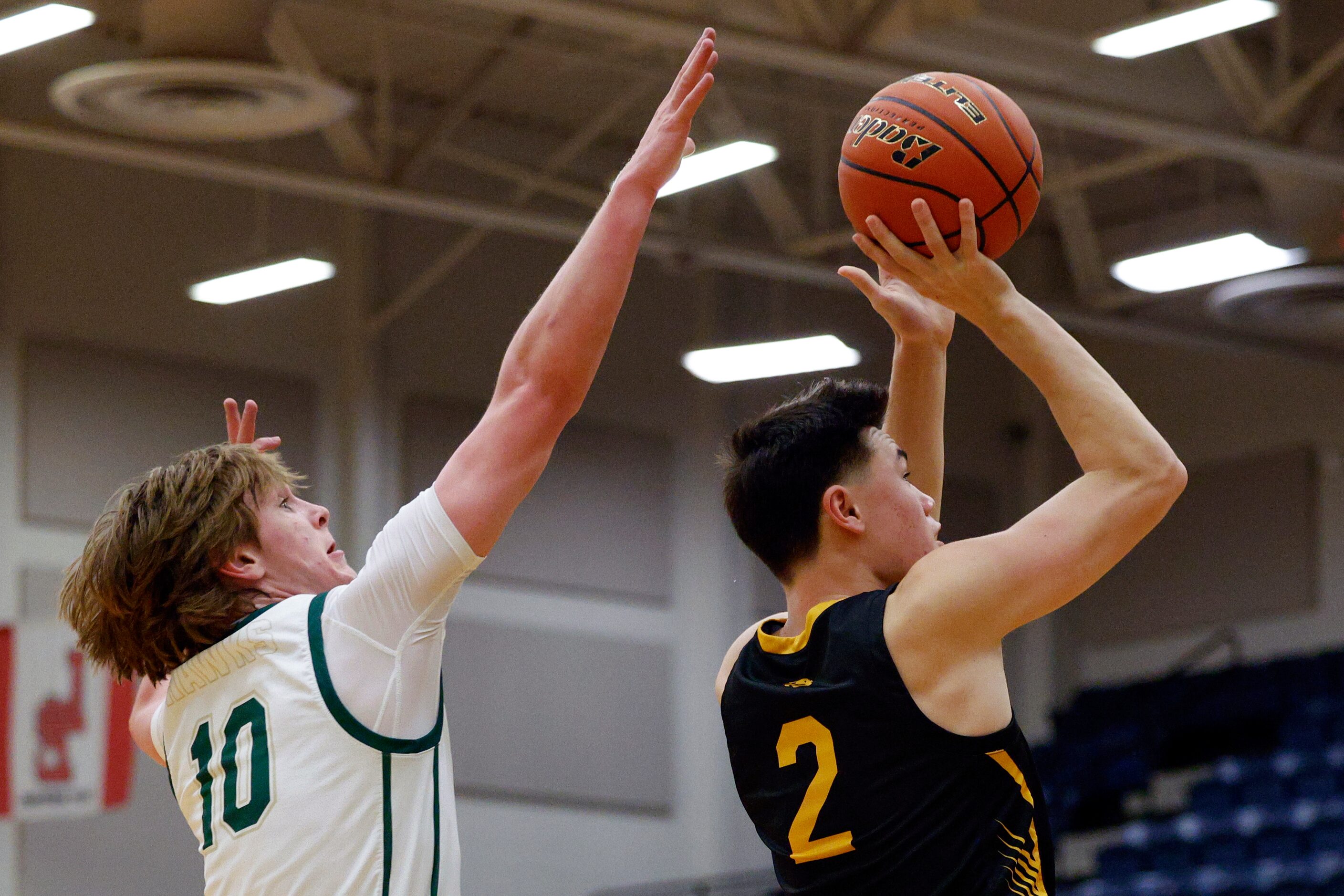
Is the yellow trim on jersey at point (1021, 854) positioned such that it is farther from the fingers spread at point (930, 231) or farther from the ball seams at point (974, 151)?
the ball seams at point (974, 151)

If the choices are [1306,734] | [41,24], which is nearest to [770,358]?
[1306,734]

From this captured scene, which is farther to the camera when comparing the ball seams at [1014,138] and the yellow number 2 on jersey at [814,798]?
the ball seams at [1014,138]

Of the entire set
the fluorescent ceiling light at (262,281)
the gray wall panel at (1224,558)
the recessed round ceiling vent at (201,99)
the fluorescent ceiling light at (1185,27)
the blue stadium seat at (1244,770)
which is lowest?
the blue stadium seat at (1244,770)

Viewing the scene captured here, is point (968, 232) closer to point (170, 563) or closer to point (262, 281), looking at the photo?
point (170, 563)

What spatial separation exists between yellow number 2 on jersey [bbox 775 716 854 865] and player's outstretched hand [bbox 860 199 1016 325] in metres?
0.69

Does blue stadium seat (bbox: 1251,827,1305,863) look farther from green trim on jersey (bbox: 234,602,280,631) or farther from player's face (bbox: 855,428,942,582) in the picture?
green trim on jersey (bbox: 234,602,280,631)

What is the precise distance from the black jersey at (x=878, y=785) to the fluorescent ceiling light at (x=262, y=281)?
9.64 meters

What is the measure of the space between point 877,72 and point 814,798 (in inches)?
303

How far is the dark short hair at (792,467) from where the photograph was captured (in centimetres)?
319

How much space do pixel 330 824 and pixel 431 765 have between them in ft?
0.58

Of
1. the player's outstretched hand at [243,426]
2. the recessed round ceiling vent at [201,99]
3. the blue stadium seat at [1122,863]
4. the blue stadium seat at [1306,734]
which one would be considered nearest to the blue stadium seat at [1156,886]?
the blue stadium seat at [1122,863]

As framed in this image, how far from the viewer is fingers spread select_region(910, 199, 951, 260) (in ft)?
10.1

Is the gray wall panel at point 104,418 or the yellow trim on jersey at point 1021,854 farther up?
the gray wall panel at point 104,418

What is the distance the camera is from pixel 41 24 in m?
8.97
